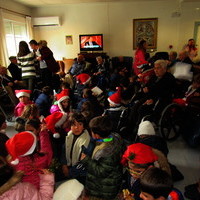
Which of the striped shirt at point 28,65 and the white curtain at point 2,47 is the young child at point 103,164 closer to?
the striped shirt at point 28,65

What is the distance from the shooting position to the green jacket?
130 cm

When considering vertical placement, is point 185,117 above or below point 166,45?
below

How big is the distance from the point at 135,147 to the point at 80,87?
2438 mm

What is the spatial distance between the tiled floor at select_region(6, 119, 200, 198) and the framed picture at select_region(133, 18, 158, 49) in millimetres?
4702

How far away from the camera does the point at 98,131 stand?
4.82 feet

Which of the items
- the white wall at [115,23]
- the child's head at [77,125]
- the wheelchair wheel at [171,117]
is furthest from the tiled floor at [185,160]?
the white wall at [115,23]

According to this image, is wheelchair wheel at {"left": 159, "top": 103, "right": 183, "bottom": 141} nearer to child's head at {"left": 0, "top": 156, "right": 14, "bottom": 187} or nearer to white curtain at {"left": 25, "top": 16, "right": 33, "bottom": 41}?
child's head at {"left": 0, "top": 156, "right": 14, "bottom": 187}

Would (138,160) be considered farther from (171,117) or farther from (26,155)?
(171,117)

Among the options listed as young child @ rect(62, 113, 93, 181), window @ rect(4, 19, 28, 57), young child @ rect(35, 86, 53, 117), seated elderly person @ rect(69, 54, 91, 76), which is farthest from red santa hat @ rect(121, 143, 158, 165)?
window @ rect(4, 19, 28, 57)

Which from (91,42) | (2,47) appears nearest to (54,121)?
(2,47)

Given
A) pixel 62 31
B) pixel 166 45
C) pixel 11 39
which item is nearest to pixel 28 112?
pixel 11 39

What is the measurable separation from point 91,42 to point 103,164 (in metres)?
5.84

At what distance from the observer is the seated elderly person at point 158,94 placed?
2480mm

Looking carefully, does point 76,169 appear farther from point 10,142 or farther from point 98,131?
point 10,142
